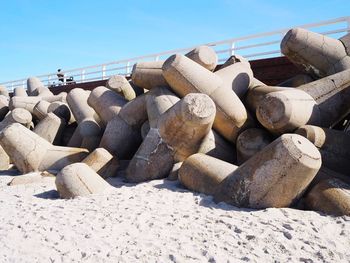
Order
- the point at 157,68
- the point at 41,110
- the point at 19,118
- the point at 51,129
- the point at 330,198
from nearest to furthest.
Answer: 1. the point at 330,198
2. the point at 157,68
3. the point at 51,129
4. the point at 19,118
5. the point at 41,110

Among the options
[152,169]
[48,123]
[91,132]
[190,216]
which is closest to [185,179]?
[152,169]

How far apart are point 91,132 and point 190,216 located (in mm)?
3916

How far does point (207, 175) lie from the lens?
4.54m

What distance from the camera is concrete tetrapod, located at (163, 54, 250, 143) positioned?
548cm

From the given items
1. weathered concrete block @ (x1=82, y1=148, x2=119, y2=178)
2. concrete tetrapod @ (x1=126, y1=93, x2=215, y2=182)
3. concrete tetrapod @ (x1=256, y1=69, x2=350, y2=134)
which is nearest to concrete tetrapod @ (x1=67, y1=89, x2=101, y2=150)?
weathered concrete block @ (x1=82, y1=148, x2=119, y2=178)

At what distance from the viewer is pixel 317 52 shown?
21.4ft

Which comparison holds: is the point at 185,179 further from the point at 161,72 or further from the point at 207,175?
the point at 161,72

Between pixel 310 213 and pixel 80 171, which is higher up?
pixel 80 171

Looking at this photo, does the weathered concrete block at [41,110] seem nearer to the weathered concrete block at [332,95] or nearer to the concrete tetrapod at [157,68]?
the concrete tetrapod at [157,68]

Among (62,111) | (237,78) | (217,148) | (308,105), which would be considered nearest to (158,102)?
(217,148)

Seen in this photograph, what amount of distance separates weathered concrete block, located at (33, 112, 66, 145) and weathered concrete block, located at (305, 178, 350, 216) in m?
4.98

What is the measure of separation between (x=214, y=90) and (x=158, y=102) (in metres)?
0.85

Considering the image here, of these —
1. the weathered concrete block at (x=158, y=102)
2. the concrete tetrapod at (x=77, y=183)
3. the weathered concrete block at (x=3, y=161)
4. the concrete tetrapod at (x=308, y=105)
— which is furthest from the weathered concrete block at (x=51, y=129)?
the concrete tetrapod at (x=308, y=105)

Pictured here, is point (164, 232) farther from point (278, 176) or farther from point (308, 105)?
point (308, 105)
